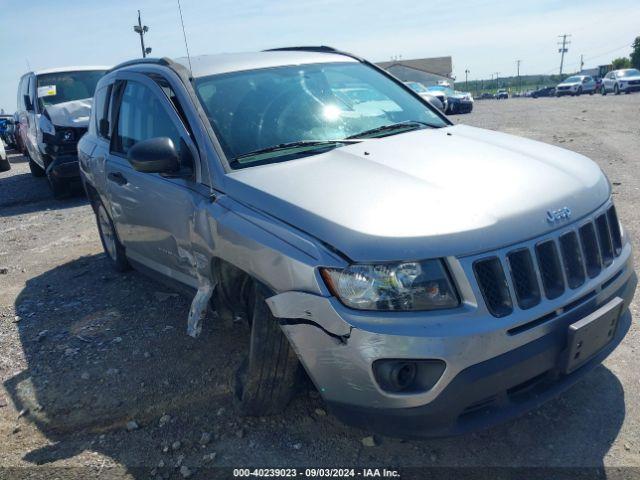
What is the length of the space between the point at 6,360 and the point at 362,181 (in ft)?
9.77

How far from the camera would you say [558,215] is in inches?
95.9

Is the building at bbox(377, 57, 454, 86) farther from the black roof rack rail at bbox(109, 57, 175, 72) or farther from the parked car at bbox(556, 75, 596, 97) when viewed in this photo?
the black roof rack rail at bbox(109, 57, 175, 72)

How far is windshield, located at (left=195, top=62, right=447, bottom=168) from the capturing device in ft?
10.3

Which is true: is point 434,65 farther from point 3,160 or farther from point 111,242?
point 111,242

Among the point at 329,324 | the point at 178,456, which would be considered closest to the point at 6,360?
the point at 178,456

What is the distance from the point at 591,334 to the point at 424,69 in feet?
260

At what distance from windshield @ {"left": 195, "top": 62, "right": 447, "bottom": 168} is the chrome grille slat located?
1286mm

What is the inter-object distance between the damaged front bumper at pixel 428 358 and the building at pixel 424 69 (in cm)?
6731

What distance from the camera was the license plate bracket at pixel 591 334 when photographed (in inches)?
91.3

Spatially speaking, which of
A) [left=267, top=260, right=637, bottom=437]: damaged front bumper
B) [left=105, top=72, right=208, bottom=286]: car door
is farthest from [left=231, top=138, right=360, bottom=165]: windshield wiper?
[left=267, top=260, right=637, bottom=437]: damaged front bumper

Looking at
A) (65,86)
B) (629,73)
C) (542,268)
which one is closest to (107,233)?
(542,268)

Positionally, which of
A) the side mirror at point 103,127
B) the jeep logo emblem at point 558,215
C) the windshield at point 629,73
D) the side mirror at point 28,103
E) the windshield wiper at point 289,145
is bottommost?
the windshield at point 629,73

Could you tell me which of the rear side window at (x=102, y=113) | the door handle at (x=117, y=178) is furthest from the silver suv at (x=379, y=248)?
the rear side window at (x=102, y=113)

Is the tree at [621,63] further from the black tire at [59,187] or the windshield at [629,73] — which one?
the black tire at [59,187]
